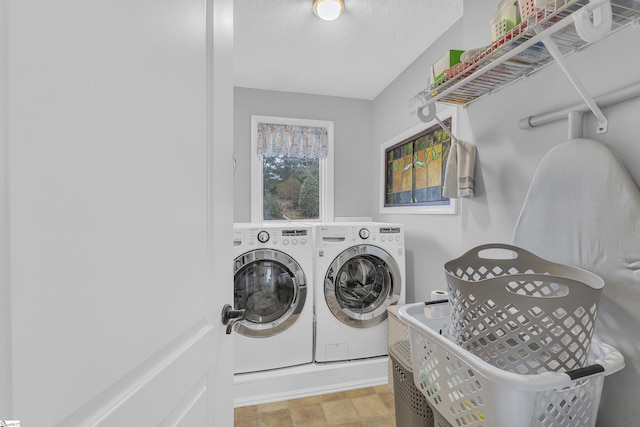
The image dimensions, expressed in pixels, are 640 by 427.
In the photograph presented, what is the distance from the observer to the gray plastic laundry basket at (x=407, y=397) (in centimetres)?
103

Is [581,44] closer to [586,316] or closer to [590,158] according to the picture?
[590,158]

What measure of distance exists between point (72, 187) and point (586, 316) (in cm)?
93

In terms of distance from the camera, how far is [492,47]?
3.13 ft

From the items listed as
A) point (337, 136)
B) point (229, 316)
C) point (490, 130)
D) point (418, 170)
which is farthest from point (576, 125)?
point (337, 136)

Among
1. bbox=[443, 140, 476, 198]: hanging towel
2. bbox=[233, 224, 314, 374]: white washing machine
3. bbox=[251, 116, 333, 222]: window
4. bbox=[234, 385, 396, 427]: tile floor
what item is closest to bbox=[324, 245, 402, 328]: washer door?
bbox=[233, 224, 314, 374]: white washing machine

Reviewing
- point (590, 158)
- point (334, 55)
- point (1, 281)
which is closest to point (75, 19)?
point (1, 281)

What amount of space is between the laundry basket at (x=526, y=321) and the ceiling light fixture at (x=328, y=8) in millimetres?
1750

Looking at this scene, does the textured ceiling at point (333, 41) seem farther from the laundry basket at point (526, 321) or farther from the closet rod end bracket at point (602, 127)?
the laundry basket at point (526, 321)

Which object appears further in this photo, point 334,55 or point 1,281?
point 334,55

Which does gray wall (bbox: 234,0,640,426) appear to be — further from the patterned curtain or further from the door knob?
the door knob

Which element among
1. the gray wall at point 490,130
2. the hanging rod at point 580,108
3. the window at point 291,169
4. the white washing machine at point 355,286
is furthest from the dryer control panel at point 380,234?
the hanging rod at point 580,108

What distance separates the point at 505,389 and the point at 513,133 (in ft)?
3.29

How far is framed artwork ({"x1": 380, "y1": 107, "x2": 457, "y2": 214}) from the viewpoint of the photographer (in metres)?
2.18

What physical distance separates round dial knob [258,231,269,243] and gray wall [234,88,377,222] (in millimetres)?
1059
